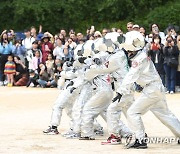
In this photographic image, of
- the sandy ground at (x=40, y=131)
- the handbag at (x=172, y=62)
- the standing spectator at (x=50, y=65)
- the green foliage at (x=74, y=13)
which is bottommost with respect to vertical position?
the sandy ground at (x=40, y=131)

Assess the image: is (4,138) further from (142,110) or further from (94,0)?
(94,0)

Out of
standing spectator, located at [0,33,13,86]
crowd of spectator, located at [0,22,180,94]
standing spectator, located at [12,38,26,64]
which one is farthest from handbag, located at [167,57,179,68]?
standing spectator, located at [0,33,13,86]

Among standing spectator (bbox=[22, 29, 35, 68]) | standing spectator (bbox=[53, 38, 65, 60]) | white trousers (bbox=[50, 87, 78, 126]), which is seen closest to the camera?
white trousers (bbox=[50, 87, 78, 126])

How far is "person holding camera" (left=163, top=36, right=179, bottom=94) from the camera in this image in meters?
19.8

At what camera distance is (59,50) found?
22.0 m

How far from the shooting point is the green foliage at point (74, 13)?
1115 inches

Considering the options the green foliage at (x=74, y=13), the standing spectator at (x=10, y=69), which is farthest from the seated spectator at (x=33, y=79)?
the green foliage at (x=74, y=13)

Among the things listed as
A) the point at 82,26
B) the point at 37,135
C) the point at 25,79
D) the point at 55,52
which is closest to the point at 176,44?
the point at 55,52

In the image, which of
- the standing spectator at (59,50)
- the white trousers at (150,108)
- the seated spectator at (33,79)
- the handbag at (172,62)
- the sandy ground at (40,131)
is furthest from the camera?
the seated spectator at (33,79)

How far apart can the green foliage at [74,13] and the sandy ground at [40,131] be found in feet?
30.8

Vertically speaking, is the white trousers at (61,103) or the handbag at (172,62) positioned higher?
the handbag at (172,62)

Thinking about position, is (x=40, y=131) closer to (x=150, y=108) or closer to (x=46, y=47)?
(x=150, y=108)

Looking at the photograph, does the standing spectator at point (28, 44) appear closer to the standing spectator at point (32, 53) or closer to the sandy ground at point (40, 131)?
the standing spectator at point (32, 53)

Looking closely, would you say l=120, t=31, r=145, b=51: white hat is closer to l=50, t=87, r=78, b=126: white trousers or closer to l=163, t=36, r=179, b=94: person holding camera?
l=50, t=87, r=78, b=126: white trousers
